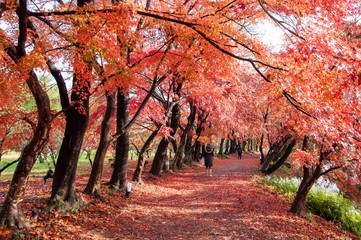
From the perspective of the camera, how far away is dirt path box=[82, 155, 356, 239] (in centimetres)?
566

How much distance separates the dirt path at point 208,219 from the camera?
5.66 metres

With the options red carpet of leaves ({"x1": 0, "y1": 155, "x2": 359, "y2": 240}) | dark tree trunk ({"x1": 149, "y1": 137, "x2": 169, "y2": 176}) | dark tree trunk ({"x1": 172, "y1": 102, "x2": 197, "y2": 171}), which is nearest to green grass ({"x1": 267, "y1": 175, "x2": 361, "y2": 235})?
red carpet of leaves ({"x1": 0, "y1": 155, "x2": 359, "y2": 240})

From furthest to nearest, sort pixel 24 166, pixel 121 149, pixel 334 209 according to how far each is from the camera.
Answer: pixel 334 209
pixel 121 149
pixel 24 166

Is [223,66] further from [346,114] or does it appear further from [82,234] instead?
[82,234]

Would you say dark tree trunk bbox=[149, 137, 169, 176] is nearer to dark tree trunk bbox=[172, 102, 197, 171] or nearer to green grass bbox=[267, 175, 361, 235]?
dark tree trunk bbox=[172, 102, 197, 171]

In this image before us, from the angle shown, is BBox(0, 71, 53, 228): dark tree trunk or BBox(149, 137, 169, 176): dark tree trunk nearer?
BBox(0, 71, 53, 228): dark tree trunk

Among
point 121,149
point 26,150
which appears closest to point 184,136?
point 121,149

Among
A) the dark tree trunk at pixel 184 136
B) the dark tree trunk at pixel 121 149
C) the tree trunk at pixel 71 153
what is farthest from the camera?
the dark tree trunk at pixel 184 136

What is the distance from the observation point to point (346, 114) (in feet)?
19.5

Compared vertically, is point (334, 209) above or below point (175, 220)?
above

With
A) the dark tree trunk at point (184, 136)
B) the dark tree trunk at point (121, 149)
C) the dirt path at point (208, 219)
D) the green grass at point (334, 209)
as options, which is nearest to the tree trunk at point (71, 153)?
the dirt path at point (208, 219)

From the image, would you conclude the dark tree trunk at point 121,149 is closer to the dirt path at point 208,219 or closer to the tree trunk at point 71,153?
the dirt path at point 208,219

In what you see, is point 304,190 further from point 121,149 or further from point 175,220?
point 121,149

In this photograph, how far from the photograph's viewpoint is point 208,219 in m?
6.72
